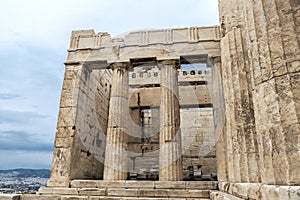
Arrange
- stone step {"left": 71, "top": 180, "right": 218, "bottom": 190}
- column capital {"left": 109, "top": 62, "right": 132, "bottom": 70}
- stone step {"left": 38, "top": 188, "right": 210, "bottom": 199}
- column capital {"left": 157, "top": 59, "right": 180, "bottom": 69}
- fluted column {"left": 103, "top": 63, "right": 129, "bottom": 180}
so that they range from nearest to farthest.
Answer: stone step {"left": 38, "top": 188, "right": 210, "bottom": 199} < stone step {"left": 71, "top": 180, "right": 218, "bottom": 190} < fluted column {"left": 103, "top": 63, "right": 129, "bottom": 180} < column capital {"left": 157, "top": 59, "right": 180, "bottom": 69} < column capital {"left": 109, "top": 62, "right": 132, "bottom": 70}

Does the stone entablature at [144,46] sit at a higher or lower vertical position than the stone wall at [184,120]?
higher

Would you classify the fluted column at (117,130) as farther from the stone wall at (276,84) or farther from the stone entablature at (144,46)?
the stone wall at (276,84)

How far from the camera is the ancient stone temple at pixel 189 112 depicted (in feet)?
9.46

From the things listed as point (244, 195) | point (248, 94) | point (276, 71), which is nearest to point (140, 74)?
point (248, 94)

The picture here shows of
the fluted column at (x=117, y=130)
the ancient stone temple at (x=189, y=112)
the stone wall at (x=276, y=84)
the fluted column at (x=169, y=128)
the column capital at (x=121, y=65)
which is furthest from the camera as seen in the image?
the column capital at (x=121, y=65)

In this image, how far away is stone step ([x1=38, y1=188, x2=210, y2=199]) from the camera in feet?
30.0

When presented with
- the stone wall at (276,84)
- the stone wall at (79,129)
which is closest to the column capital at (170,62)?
the stone wall at (79,129)

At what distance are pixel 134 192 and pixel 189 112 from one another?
32.9 feet

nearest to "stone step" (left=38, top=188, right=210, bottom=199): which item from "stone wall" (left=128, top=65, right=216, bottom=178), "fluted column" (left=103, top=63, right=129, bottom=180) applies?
"fluted column" (left=103, top=63, right=129, bottom=180)

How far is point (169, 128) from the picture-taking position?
430 inches

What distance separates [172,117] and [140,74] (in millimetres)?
7312

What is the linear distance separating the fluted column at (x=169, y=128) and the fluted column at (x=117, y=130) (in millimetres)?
1748

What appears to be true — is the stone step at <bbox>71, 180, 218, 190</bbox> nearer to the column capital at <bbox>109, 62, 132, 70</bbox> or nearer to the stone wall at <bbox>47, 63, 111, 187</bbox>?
the stone wall at <bbox>47, 63, 111, 187</bbox>

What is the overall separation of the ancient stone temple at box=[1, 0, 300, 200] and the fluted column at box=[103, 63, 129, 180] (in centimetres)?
5
